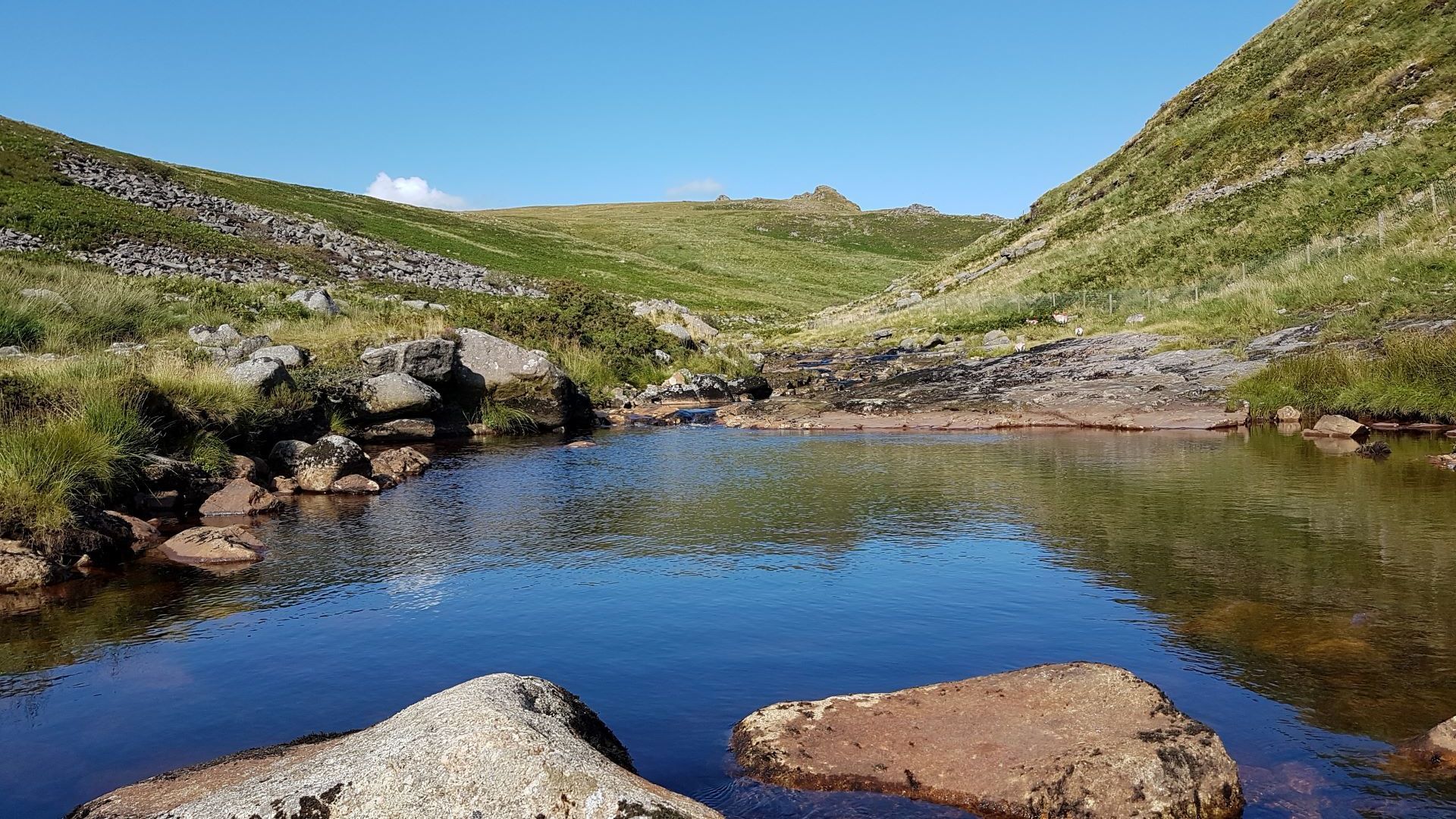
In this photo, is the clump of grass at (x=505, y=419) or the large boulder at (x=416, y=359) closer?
the large boulder at (x=416, y=359)

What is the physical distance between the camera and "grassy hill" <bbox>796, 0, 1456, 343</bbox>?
30.9 m

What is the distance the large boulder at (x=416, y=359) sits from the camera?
76.3ft

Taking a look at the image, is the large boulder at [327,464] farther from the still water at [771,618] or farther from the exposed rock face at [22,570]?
the exposed rock face at [22,570]

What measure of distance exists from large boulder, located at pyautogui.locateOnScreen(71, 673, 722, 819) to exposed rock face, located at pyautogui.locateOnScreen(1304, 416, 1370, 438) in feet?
64.6

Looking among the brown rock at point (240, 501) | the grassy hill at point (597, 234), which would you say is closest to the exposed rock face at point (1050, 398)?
the brown rock at point (240, 501)

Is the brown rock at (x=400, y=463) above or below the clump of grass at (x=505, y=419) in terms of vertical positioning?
below

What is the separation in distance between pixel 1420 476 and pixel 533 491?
1410 cm

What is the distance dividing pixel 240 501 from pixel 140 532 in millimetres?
2177

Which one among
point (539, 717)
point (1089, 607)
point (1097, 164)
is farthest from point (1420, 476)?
point (1097, 164)

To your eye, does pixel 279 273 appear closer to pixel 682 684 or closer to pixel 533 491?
pixel 533 491

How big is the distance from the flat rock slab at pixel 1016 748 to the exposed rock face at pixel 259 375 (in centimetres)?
1484

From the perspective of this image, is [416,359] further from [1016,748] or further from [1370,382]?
[1370,382]

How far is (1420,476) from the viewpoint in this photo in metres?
15.4

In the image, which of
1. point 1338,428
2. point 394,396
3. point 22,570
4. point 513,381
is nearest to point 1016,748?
point 22,570
